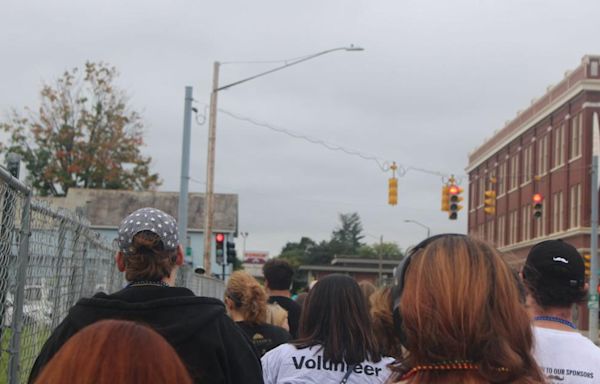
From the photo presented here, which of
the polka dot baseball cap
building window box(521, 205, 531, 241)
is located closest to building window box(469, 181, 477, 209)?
building window box(521, 205, 531, 241)

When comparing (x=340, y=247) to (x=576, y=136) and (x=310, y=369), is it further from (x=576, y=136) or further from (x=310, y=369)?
(x=310, y=369)

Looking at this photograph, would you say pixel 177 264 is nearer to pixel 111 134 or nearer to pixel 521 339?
pixel 521 339

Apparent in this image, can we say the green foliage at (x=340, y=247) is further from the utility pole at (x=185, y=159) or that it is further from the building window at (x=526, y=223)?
the utility pole at (x=185, y=159)

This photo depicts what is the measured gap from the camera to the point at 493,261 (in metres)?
2.54

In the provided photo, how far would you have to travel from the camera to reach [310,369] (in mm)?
4695

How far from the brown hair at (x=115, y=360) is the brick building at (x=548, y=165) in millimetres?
37005

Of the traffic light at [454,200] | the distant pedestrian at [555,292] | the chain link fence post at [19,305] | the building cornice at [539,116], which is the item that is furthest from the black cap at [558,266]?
the building cornice at [539,116]

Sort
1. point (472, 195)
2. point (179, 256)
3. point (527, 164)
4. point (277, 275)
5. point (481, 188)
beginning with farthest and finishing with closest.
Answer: point (472, 195) → point (481, 188) → point (527, 164) → point (277, 275) → point (179, 256)

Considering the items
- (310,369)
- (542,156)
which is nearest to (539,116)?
(542,156)

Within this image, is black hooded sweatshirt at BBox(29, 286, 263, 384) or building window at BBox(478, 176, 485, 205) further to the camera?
building window at BBox(478, 176, 485, 205)

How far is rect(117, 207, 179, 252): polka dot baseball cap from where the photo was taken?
12.7ft

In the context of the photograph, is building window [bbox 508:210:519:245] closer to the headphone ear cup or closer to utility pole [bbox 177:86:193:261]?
utility pole [bbox 177:86:193:261]

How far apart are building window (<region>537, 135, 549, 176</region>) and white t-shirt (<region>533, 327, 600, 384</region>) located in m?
51.3

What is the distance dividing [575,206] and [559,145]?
431 cm
